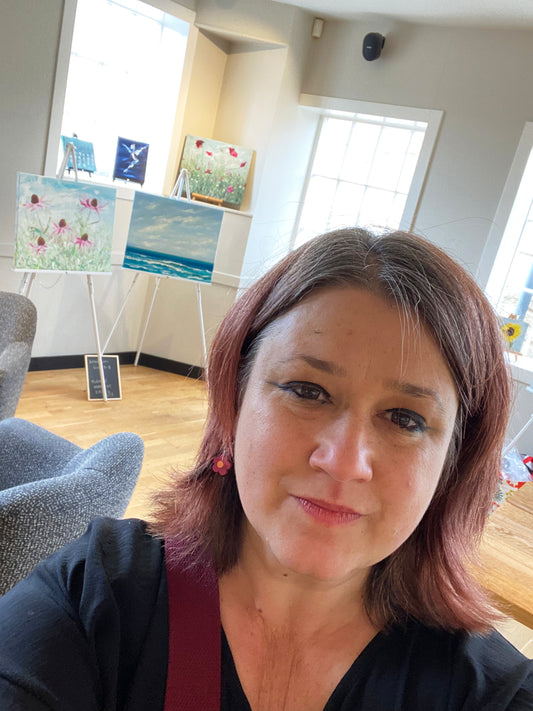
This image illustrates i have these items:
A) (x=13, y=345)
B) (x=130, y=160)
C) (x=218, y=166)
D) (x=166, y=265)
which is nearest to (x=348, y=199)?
(x=218, y=166)

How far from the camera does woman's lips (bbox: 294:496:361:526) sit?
0.72 metres

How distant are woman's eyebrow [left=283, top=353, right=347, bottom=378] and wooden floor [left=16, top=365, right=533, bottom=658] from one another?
2377mm

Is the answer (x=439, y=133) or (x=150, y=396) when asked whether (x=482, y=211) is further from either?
(x=150, y=396)

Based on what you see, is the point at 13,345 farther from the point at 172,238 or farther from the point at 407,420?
the point at 172,238

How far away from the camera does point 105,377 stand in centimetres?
429

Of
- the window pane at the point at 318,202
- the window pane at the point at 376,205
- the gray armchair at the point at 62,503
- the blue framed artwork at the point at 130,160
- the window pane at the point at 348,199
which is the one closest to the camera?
the gray armchair at the point at 62,503

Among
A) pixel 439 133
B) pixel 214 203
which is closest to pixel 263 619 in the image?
pixel 439 133

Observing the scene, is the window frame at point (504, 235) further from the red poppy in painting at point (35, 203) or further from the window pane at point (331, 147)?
the red poppy in painting at point (35, 203)

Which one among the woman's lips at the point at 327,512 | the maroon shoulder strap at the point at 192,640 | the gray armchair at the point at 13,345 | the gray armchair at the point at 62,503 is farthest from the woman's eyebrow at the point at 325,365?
the gray armchair at the point at 13,345

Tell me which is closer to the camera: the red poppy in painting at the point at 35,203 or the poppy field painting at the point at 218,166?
the red poppy in painting at the point at 35,203

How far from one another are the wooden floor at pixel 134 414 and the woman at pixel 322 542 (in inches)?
85.9

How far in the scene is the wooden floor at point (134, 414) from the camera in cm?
352

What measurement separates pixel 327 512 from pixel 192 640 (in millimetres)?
260

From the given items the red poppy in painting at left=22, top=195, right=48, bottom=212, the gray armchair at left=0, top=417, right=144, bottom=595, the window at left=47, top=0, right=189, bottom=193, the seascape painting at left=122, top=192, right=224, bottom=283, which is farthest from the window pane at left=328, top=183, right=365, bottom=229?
the gray armchair at left=0, top=417, right=144, bottom=595
